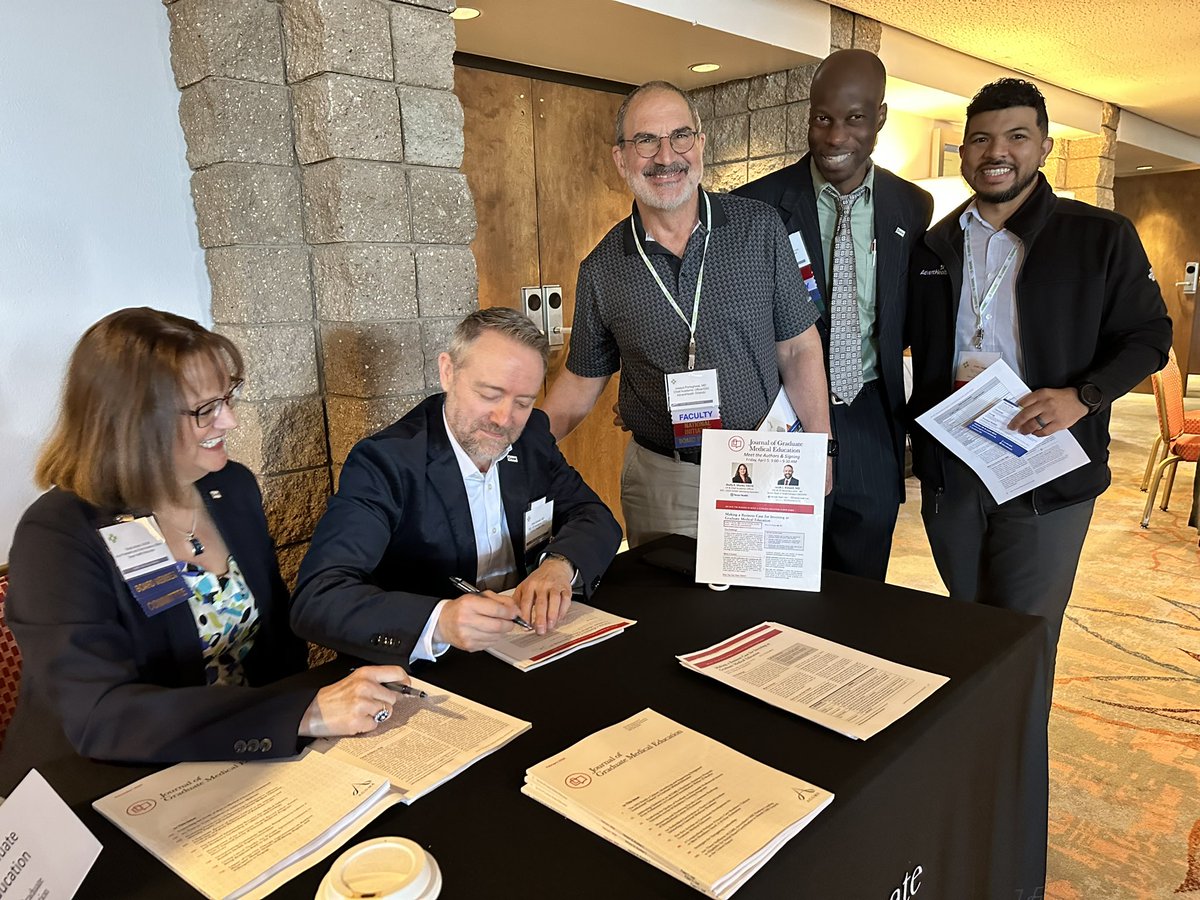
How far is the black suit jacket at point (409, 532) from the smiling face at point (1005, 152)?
1.22 meters

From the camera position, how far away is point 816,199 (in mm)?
2145

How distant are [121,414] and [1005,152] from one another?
6.37 feet

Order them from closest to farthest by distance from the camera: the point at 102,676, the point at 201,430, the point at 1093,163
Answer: the point at 102,676 < the point at 201,430 < the point at 1093,163

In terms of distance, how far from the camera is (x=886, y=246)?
209 centimetres

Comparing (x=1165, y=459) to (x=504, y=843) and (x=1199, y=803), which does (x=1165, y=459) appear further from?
(x=504, y=843)

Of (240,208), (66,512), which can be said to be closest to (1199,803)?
(66,512)

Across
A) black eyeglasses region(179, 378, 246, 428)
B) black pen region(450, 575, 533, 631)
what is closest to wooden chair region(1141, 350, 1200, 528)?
black pen region(450, 575, 533, 631)

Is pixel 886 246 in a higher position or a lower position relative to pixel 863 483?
higher

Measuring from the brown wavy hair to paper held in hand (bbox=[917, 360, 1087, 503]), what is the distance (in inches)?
63.9

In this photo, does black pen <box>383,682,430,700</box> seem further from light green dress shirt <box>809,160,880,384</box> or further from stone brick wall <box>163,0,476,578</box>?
light green dress shirt <box>809,160,880,384</box>

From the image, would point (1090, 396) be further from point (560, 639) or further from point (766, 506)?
→ point (560, 639)

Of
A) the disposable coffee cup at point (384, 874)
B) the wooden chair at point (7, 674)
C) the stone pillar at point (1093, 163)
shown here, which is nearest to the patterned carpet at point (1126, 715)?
the disposable coffee cup at point (384, 874)

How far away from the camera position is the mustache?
1803 mm

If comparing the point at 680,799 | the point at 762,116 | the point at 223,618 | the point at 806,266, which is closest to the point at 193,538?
the point at 223,618
